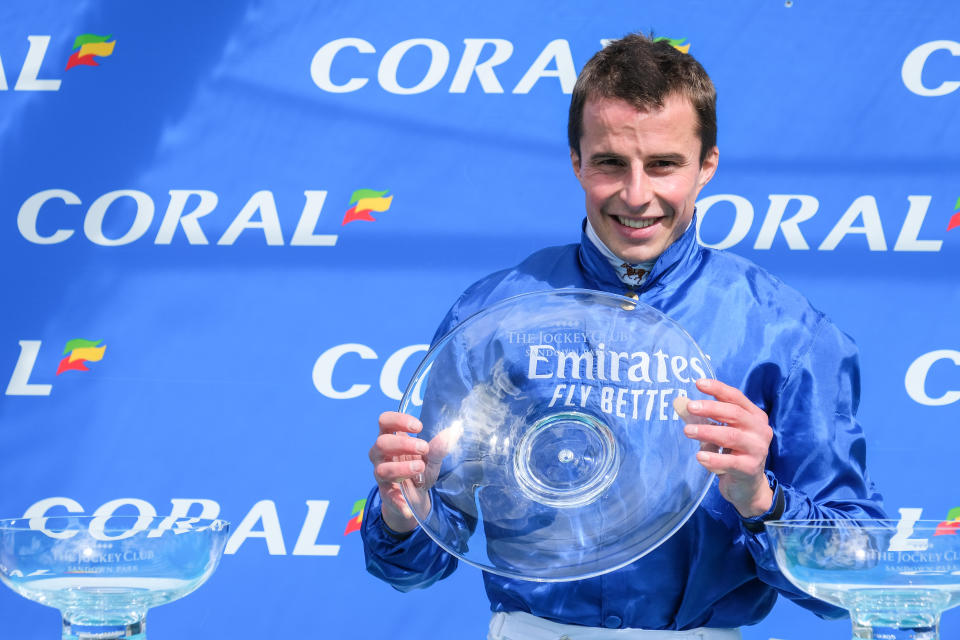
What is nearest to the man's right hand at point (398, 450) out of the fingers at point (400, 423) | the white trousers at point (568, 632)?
the fingers at point (400, 423)

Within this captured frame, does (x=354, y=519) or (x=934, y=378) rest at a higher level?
(x=934, y=378)

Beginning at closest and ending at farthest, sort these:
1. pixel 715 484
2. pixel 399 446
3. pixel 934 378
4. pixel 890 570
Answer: pixel 890 570 < pixel 399 446 < pixel 715 484 < pixel 934 378

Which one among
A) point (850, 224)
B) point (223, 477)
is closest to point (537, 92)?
point (850, 224)

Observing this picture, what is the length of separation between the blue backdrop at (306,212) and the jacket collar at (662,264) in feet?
3.00

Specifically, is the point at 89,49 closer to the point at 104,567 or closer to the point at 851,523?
the point at 104,567

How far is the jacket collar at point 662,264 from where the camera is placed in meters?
1.36

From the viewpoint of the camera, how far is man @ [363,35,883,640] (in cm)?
127

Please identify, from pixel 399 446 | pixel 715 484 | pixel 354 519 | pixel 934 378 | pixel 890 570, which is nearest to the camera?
pixel 890 570

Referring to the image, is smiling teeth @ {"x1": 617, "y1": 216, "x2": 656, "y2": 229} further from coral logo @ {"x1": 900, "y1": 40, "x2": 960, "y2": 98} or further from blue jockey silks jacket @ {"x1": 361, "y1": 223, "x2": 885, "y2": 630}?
coral logo @ {"x1": 900, "y1": 40, "x2": 960, "y2": 98}

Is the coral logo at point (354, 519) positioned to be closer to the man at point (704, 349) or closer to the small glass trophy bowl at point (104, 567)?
the man at point (704, 349)

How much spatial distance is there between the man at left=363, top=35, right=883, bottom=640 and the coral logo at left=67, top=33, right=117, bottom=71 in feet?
4.57

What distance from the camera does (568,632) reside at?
1302 mm

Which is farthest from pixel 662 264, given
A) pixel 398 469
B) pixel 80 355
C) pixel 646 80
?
pixel 80 355

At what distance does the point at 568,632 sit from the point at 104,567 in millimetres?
539
